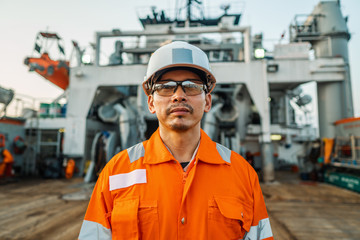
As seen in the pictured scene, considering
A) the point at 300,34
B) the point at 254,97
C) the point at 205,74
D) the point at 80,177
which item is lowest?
the point at 80,177

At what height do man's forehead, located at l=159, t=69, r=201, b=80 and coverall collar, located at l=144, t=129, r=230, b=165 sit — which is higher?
man's forehead, located at l=159, t=69, r=201, b=80

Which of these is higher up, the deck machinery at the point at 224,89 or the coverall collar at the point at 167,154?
the deck machinery at the point at 224,89

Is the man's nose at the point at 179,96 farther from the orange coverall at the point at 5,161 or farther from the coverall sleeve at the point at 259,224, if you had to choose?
the orange coverall at the point at 5,161

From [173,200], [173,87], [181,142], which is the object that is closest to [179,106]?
[173,87]

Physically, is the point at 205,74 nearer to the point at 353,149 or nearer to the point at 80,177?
the point at 353,149

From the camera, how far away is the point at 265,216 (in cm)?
153

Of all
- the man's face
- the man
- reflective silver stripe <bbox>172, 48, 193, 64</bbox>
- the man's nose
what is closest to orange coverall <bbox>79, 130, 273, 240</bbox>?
the man

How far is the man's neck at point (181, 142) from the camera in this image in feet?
5.06

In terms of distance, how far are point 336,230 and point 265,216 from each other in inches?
159

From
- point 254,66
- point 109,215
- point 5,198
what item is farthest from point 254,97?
point 5,198

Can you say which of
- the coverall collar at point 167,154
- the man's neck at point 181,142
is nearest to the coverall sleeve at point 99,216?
the coverall collar at point 167,154

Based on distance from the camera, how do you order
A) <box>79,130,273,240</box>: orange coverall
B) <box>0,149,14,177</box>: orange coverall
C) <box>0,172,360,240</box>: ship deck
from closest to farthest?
1. <box>79,130,273,240</box>: orange coverall
2. <box>0,172,360,240</box>: ship deck
3. <box>0,149,14,177</box>: orange coverall

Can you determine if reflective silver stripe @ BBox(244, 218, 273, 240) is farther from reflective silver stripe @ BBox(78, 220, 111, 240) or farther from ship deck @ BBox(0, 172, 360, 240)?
ship deck @ BBox(0, 172, 360, 240)

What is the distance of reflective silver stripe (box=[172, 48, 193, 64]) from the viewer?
4.88ft
